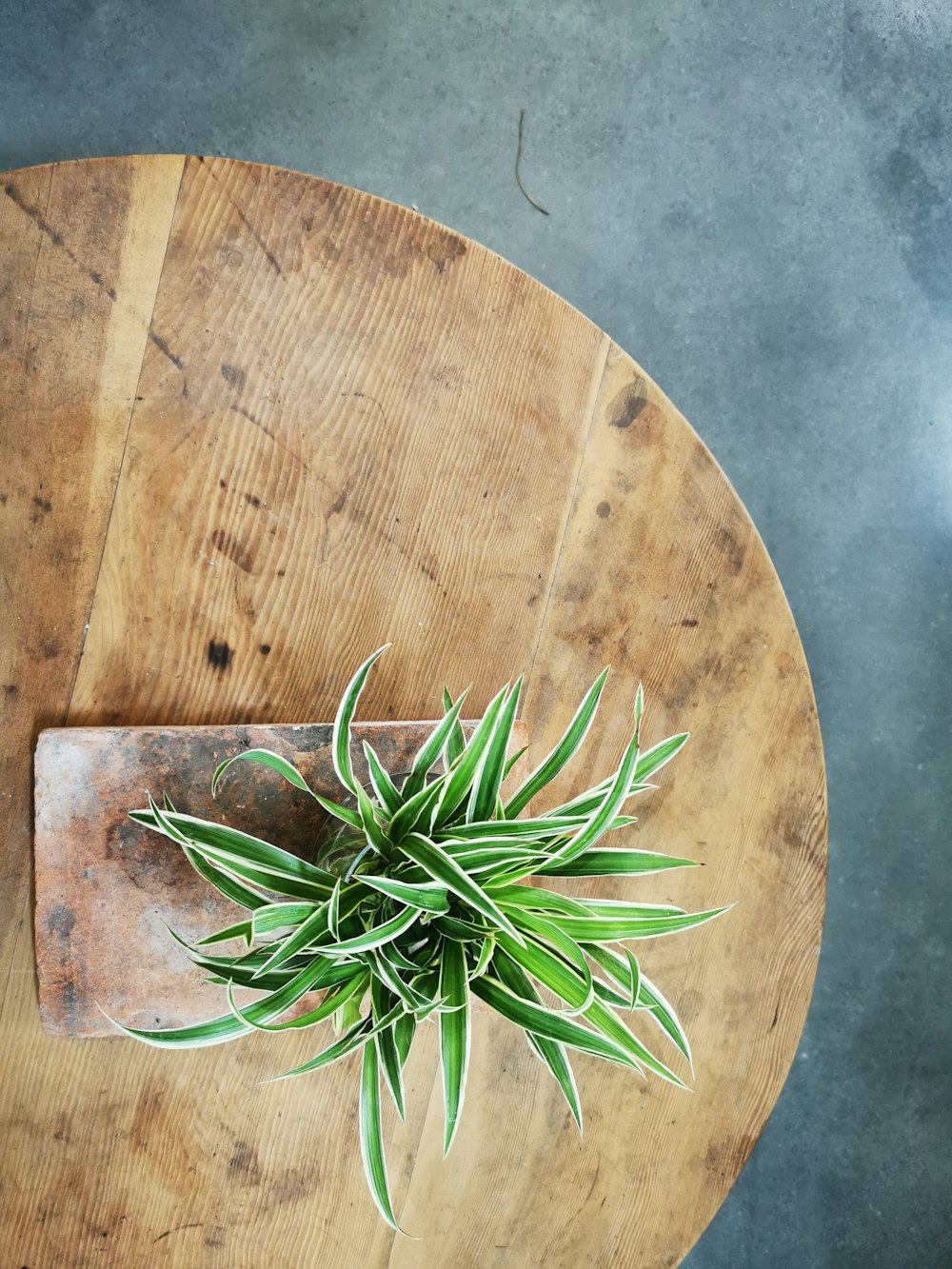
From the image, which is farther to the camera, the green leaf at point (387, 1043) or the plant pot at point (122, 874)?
the plant pot at point (122, 874)

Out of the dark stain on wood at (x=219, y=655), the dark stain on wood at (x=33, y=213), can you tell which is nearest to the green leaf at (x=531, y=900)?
the dark stain on wood at (x=219, y=655)

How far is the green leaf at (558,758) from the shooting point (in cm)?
89

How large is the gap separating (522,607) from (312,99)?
1.24 m

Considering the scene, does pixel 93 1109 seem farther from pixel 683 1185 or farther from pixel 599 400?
pixel 599 400

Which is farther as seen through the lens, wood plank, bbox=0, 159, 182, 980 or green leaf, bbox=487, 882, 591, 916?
wood plank, bbox=0, 159, 182, 980

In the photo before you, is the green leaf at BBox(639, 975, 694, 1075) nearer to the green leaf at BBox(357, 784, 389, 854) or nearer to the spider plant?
the spider plant

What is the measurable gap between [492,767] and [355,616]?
0.35 m

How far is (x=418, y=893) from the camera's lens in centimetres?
78

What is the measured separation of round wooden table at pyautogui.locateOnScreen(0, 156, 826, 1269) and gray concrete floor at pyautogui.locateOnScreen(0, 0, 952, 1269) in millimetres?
804

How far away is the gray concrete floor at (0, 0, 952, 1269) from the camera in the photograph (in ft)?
Answer: 5.94

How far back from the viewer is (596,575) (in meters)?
1.16

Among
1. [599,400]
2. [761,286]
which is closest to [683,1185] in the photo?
[599,400]

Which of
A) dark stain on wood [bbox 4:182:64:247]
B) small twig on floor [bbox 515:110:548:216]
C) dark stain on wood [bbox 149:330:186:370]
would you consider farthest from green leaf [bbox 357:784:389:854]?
small twig on floor [bbox 515:110:548:216]

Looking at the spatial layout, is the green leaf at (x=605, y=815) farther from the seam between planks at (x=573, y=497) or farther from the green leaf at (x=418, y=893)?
the seam between planks at (x=573, y=497)
